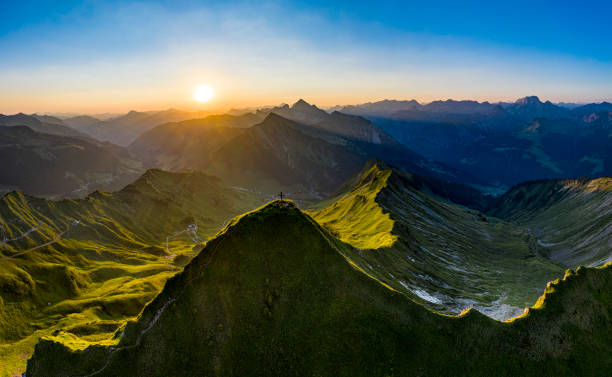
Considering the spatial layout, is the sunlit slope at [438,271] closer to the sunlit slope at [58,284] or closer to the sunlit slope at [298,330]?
the sunlit slope at [298,330]

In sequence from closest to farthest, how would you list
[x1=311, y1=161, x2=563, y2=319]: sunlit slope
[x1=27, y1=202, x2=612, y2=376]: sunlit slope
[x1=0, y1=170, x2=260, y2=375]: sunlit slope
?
[x1=27, y1=202, x2=612, y2=376]: sunlit slope, [x1=0, y1=170, x2=260, y2=375]: sunlit slope, [x1=311, y1=161, x2=563, y2=319]: sunlit slope

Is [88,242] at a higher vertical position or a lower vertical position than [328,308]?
lower

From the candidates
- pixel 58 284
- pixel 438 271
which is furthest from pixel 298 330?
pixel 58 284

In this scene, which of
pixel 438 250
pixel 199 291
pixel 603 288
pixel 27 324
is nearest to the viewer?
pixel 199 291

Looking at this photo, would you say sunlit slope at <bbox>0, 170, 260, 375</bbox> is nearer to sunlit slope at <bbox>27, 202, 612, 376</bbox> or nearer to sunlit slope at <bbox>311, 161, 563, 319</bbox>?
sunlit slope at <bbox>27, 202, 612, 376</bbox>

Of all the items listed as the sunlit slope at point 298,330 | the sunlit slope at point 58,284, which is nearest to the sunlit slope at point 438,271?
the sunlit slope at point 298,330

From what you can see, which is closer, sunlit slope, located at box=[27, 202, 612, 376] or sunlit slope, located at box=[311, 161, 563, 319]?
sunlit slope, located at box=[27, 202, 612, 376]

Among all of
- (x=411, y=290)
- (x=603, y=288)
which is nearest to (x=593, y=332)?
(x=603, y=288)

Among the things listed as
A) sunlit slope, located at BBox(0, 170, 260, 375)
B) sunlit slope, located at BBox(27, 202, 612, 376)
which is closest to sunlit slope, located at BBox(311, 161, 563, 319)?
sunlit slope, located at BBox(27, 202, 612, 376)

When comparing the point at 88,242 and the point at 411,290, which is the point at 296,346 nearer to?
the point at 411,290
